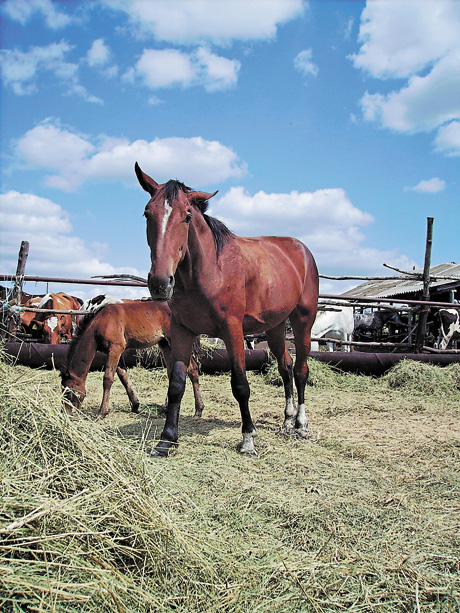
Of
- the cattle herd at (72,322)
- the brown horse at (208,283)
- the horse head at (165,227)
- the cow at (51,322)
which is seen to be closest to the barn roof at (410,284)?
the cattle herd at (72,322)

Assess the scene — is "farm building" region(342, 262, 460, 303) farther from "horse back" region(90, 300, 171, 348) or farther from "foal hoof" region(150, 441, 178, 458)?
"foal hoof" region(150, 441, 178, 458)

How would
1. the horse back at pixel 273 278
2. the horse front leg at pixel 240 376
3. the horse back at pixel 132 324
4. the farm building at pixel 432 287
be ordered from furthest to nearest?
1. the farm building at pixel 432 287
2. the horse back at pixel 132 324
3. the horse back at pixel 273 278
4. the horse front leg at pixel 240 376

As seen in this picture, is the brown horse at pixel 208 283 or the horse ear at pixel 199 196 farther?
the horse ear at pixel 199 196

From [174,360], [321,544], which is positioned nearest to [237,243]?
[174,360]

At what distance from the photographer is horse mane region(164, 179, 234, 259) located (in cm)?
333

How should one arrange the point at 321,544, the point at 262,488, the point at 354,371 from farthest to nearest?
the point at 354,371
the point at 262,488
the point at 321,544

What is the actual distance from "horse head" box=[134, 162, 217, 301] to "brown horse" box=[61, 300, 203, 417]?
2.06 metres

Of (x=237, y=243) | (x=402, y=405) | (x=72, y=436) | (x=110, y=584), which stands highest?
(x=237, y=243)

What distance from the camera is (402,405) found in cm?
604

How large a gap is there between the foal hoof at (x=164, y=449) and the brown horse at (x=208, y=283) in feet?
0.09

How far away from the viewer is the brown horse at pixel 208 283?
3182 millimetres

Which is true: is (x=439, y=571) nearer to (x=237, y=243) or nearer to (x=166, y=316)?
(x=237, y=243)

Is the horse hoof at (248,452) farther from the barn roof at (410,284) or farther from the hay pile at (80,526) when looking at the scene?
the barn roof at (410,284)

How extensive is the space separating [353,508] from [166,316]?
161 inches
